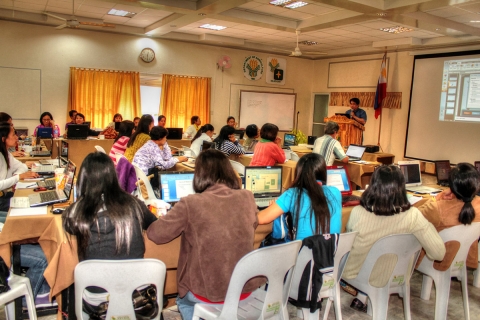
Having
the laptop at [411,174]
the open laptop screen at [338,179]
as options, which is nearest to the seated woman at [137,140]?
the open laptop screen at [338,179]

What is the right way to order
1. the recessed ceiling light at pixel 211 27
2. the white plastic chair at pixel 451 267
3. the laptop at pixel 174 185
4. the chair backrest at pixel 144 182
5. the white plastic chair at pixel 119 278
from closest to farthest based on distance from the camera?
the white plastic chair at pixel 119 278, the white plastic chair at pixel 451 267, the laptop at pixel 174 185, the chair backrest at pixel 144 182, the recessed ceiling light at pixel 211 27

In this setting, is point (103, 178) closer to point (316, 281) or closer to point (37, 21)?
point (316, 281)

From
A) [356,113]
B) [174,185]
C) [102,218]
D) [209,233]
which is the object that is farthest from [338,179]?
[356,113]

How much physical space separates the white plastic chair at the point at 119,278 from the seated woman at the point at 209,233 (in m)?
0.22

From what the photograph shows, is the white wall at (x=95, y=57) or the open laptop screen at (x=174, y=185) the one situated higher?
the white wall at (x=95, y=57)

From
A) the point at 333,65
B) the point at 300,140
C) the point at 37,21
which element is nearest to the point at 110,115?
the point at 37,21

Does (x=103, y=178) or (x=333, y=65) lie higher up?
(x=333, y=65)

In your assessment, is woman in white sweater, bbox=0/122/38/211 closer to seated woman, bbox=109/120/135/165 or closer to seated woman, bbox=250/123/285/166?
seated woman, bbox=109/120/135/165

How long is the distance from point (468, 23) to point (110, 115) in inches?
296

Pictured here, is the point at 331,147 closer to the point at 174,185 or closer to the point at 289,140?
the point at 289,140

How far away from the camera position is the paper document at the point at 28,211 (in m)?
2.72

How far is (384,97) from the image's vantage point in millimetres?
9805

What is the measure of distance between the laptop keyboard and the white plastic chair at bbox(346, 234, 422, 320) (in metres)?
2.29

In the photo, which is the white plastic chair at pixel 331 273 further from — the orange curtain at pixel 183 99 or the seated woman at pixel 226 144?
the orange curtain at pixel 183 99
